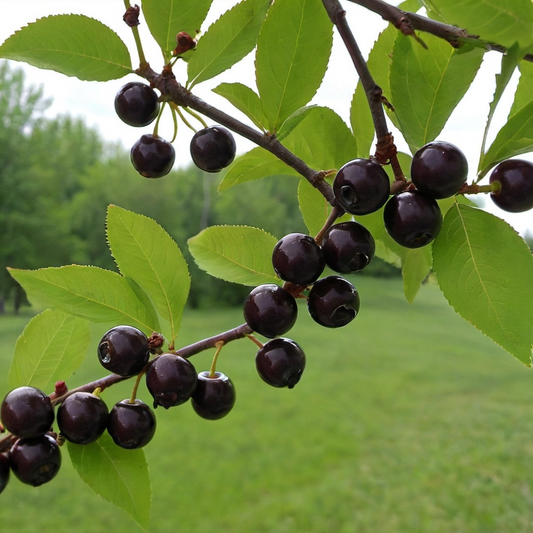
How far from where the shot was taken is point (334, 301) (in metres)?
0.56

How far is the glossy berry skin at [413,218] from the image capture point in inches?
19.4

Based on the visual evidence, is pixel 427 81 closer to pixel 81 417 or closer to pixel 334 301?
pixel 334 301

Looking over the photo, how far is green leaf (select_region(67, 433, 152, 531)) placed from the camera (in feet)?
2.13

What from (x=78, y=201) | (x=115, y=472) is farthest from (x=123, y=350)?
(x=78, y=201)

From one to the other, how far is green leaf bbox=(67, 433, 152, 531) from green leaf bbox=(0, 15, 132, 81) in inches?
18.6

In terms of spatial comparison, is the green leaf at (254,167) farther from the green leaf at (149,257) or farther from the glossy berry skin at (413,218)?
the glossy berry skin at (413,218)

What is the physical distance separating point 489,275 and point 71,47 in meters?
0.56

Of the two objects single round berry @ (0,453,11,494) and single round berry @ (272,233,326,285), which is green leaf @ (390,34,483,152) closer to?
single round berry @ (272,233,326,285)

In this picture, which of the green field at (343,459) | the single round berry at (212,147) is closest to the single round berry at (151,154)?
the single round berry at (212,147)

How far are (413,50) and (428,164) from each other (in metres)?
0.12

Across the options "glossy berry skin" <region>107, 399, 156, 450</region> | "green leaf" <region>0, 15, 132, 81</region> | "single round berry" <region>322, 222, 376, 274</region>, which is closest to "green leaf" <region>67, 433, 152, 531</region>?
"glossy berry skin" <region>107, 399, 156, 450</region>

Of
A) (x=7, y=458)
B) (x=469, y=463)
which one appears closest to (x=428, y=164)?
(x=7, y=458)

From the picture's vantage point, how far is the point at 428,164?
48 centimetres

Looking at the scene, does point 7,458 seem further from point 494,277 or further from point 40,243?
point 40,243
